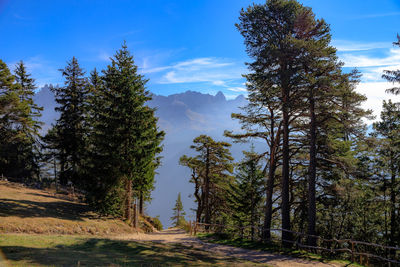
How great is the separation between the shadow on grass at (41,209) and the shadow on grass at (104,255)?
5934 mm

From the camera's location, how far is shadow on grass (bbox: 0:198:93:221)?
1602 centimetres

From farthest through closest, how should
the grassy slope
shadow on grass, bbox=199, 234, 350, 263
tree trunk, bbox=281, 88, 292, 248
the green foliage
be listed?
1. the green foliage
2. tree trunk, bbox=281, 88, 292, 248
3. shadow on grass, bbox=199, 234, 350, 263
4. the grassy slope

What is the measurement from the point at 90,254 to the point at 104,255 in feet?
1.91

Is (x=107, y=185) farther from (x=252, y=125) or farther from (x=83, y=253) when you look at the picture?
(x=252, y=125)

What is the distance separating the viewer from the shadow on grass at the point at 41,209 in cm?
1602

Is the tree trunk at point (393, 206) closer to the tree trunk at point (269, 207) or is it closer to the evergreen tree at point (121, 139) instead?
the tree trunk at point (269, 207)

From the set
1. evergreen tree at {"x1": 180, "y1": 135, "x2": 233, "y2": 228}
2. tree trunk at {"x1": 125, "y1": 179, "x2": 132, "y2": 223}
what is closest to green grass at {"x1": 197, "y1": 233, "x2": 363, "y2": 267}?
tree trunk at {"x1": 125, "y1": 179, "x2": 132, "y2": 223}

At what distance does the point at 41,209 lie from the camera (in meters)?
18.0

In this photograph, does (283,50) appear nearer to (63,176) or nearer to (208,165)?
(208,165)

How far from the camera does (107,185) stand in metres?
20.5

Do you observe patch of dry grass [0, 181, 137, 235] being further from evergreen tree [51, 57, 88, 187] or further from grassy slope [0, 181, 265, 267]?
evergreen tree [51, 57, 88, 187]

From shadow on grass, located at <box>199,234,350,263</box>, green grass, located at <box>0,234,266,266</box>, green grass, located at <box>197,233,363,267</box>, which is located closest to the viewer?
green grass, located at <box>0,234,266,266</box>

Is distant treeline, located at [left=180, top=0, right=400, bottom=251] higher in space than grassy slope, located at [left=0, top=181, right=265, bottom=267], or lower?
higher

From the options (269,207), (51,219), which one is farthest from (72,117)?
(269,207)
